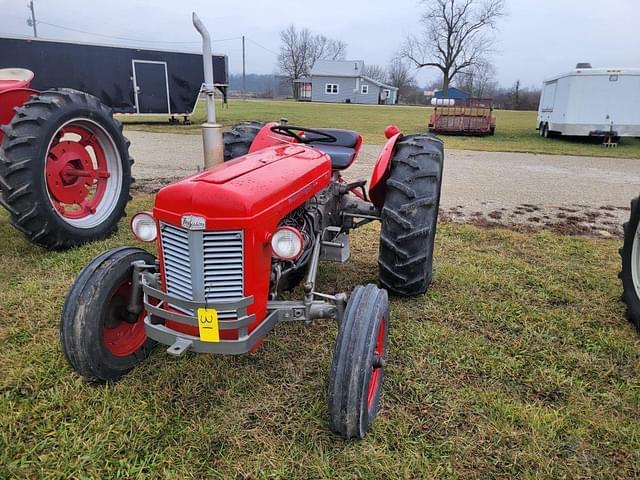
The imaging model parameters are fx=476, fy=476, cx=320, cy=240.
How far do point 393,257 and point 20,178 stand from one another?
298cm

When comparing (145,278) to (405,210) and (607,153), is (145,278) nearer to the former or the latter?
(405,210)

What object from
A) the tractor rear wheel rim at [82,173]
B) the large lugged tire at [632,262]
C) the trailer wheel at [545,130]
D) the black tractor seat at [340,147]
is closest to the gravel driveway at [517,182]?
the large lugged tire at [632,262]

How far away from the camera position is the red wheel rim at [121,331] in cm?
246

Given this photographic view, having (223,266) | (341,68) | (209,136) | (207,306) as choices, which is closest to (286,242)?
(223,266)

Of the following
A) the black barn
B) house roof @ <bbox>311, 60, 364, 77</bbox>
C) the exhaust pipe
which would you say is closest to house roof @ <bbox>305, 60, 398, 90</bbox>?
house roof @ <bbox>311, 60, 364, 77</bbox>

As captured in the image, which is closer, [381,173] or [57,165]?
[381,173]

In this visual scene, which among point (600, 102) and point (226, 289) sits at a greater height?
point (600, 102)

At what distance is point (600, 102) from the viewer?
576 inches

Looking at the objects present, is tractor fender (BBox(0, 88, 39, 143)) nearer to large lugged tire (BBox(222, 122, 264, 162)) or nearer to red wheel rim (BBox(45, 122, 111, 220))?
red wheel rim (BBox(45, 122, 111, 220))

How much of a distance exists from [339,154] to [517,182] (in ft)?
20.3

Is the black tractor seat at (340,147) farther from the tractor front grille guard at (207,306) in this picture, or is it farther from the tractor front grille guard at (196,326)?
the tractor front grille guard at (196,326)

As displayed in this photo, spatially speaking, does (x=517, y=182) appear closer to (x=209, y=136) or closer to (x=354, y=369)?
(x=209, y=136)

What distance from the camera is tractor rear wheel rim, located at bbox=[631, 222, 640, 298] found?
10.7ft

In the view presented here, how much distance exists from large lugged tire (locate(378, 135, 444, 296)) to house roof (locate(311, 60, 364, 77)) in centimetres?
6145
